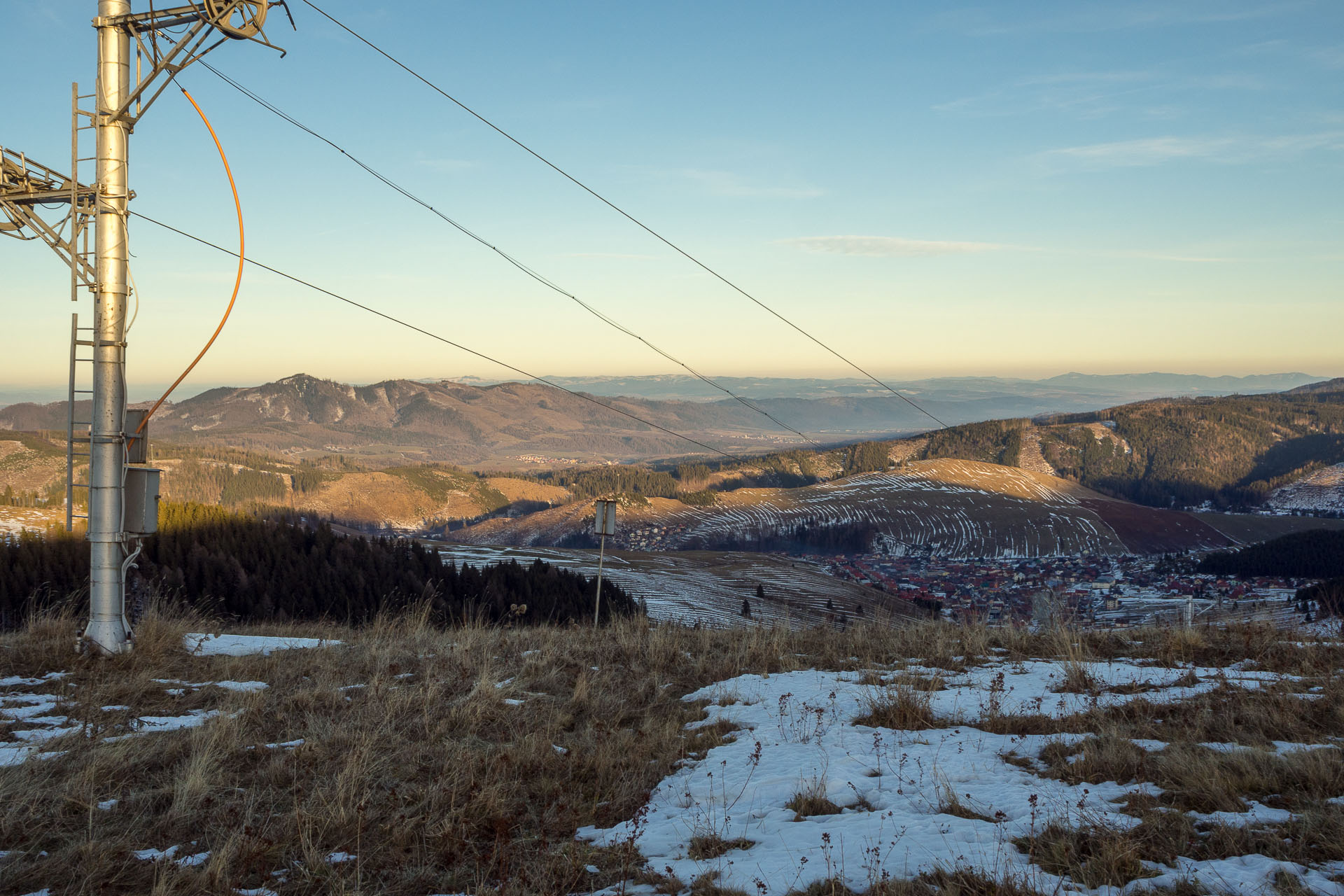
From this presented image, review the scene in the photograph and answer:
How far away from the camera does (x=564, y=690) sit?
10.5m

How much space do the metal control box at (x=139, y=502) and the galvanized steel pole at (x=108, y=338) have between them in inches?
5.9

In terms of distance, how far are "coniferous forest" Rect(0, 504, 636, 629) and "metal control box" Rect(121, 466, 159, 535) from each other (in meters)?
28.2

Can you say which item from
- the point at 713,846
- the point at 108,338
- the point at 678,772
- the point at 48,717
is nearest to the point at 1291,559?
the point at 678,772

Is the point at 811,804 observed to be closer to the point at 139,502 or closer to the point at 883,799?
the point at 883,799

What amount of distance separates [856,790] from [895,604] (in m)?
78.7

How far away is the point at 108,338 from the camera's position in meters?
11.1

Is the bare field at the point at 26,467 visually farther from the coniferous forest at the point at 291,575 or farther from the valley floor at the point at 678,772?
the valley floor at the point at 678,772

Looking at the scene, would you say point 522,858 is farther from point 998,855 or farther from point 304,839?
point 998,855

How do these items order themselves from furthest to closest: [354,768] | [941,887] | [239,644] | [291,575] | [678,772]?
[291,575] < [239,644] < [678,772] < [354,768] < [941,887]

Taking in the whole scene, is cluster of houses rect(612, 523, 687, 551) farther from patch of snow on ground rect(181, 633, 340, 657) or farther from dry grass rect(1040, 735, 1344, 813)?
dry grass rect(1040, 735, 1344, 813)

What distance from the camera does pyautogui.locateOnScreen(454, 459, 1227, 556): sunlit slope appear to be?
141 metres

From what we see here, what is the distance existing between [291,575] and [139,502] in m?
43.9

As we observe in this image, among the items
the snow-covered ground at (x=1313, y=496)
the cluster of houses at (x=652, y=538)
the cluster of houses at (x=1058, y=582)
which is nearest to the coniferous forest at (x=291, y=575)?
the cluster of houses at (x=1058, y=582)

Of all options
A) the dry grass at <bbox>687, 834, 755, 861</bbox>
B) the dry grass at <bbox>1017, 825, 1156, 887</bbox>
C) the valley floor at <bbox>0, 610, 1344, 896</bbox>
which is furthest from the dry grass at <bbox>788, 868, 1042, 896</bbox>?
the dry grass at <bbox>687, 834, 755, 861</bbox>
